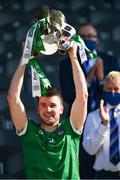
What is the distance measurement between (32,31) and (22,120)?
60 cm

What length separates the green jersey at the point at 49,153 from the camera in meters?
4.93

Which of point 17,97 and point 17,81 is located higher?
point 17,81

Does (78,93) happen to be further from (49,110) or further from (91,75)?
(91,75)

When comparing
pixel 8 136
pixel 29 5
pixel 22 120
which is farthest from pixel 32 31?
pixel 29 5

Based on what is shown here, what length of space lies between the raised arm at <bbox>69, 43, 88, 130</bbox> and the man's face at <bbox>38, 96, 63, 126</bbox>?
0.38 feet

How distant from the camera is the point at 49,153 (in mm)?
4938

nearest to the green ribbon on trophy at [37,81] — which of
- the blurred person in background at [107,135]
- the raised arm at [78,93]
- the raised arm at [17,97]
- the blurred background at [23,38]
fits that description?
the raised arm at [17,97]

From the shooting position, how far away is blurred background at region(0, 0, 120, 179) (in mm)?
7223

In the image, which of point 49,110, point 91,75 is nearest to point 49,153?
point 49,110

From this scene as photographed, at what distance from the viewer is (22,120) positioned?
→ 196 inches

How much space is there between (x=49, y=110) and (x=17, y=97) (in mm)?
244

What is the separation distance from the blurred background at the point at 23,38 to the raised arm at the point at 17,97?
83.5 inches

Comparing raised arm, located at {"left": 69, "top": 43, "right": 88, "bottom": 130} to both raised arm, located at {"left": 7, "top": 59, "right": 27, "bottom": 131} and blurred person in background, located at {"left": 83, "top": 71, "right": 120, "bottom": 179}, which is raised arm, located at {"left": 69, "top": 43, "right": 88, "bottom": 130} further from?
blurred person in background, located at {"left": 83, "top": 71, "right": 120, "bottom": 179}

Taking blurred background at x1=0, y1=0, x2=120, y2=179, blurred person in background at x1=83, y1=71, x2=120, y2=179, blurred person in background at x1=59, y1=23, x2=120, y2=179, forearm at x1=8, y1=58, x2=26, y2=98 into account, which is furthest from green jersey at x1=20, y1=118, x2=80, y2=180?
blurred background at x1=0, y1=0, x2=120, y2=179
